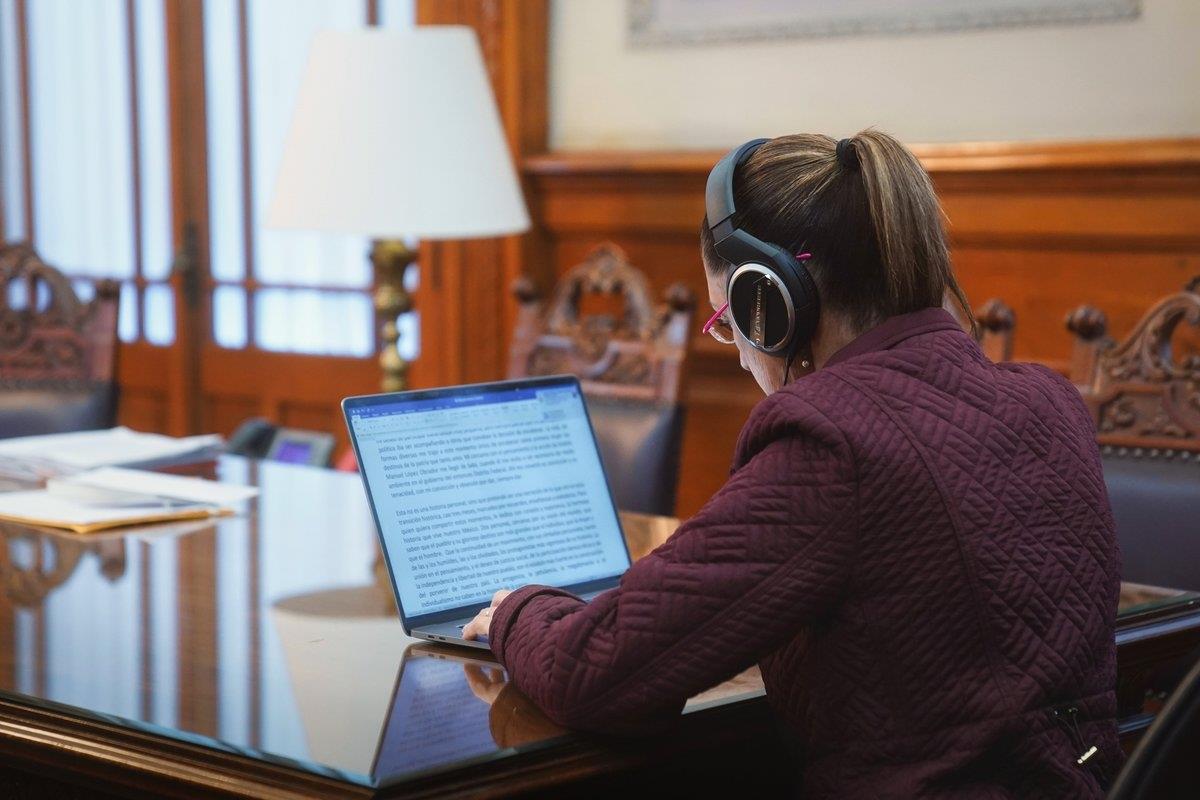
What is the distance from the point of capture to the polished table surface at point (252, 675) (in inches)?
43.8

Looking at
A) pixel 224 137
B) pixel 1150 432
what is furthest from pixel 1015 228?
pixel 224 137

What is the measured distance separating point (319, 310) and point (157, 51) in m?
1.01

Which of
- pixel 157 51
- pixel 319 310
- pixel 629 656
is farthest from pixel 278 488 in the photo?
pixel 157 51

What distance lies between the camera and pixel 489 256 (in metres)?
3.67

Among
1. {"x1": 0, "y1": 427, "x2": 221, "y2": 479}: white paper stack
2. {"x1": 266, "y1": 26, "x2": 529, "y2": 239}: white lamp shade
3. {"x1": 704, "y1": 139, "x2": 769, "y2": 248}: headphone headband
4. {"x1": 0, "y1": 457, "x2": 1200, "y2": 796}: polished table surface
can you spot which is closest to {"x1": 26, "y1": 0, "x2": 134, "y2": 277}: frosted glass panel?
{"x1": 266, "y1": 26, "x2": 529, "y2": 239}: white lamp shade

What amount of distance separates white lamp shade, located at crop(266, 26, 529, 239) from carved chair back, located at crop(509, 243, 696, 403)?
34 centimetres

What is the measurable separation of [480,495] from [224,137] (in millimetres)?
3227

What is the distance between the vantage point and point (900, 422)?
1.10 metres

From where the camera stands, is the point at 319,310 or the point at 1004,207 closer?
the point at 1004,207

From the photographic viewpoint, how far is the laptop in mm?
1433

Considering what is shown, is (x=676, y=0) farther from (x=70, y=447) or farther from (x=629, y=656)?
(x=629, y=656)

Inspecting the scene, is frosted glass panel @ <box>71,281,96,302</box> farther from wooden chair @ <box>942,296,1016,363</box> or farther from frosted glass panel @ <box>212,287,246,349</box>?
wooden chair @ <box>942,296,1016,363</box>

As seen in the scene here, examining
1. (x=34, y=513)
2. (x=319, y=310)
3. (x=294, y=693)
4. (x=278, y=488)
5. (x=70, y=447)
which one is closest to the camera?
(x=294, y=693)

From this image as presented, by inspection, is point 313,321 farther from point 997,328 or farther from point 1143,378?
point 1143,378
